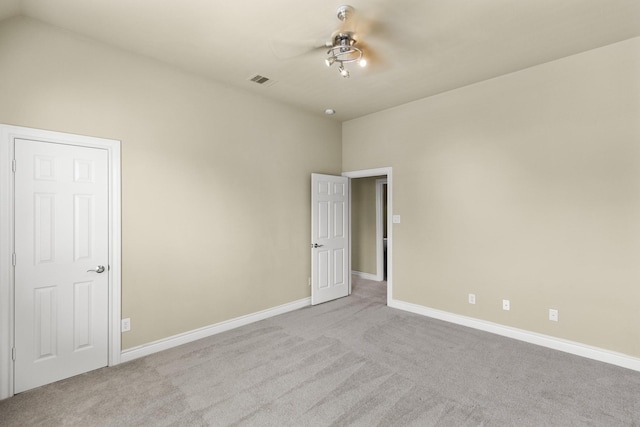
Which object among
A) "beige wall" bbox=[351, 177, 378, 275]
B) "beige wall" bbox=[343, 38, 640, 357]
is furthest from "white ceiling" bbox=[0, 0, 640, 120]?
"beige wall" bbox=[351, 177, 378, 275]

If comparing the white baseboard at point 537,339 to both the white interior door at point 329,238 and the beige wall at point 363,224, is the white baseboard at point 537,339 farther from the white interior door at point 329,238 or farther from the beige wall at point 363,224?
the beige wall at point 363,224

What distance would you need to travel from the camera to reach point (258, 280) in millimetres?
4094

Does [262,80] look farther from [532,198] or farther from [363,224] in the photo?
[363,224]

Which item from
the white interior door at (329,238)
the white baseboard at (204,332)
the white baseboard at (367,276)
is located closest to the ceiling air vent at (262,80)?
the white interior door at (329,238)

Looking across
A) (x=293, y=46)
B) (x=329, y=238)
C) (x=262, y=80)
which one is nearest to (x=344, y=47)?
(x=293, y=46)

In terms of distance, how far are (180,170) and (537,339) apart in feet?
14.2

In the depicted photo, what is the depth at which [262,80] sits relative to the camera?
365cm

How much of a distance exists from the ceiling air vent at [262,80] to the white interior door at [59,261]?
70.6 inches

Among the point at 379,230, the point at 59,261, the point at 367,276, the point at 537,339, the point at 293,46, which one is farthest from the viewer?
the point at 367,276

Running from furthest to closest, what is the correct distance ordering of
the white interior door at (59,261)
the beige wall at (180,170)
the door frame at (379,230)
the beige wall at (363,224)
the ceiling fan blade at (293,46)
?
the beige wall at (363,224) < the door frame at (379,230) < the ceiling fan blade at (293,46) < the beige wall at (180,170) < the white interior door at (59,261)

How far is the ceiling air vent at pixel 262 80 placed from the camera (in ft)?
11.7

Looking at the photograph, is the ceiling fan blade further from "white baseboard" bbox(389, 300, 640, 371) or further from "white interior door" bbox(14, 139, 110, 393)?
"white baseboard" bbox(389, 300, 640, 371)

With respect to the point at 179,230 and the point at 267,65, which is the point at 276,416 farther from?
the point at 267,65

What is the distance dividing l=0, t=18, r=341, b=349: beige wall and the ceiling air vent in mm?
347
